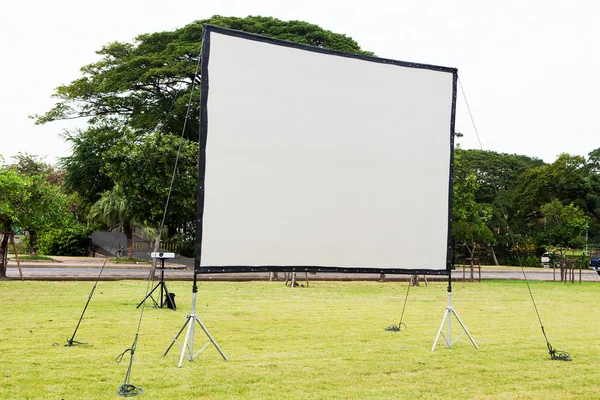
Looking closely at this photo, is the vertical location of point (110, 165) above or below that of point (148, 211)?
above

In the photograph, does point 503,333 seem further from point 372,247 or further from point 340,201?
point 340,201

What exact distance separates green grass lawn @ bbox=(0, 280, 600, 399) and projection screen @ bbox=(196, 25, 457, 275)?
110 cm

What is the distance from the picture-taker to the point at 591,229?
44062mm

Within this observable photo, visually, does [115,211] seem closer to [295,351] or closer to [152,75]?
[152,75]

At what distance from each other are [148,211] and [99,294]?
1106cm

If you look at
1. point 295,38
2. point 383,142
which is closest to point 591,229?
point 295,38

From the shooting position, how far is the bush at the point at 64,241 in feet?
106

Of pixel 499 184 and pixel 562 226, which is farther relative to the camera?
pixel 499 184

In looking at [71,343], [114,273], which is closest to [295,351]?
[71,343]

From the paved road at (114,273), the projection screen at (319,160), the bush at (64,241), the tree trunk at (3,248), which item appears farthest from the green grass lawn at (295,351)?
the bush at (64,241)

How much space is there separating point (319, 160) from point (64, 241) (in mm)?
27793

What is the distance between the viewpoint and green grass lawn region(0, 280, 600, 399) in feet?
19.0

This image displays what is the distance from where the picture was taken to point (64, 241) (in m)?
32.7

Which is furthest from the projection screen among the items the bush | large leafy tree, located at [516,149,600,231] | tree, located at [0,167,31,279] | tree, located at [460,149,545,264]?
large leafy tree, located at [516,149,600,231]
